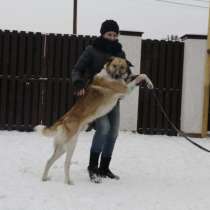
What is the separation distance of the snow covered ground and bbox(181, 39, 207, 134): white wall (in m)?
1.78

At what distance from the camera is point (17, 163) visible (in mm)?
7617

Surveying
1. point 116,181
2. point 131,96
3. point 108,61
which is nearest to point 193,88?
point 131,96

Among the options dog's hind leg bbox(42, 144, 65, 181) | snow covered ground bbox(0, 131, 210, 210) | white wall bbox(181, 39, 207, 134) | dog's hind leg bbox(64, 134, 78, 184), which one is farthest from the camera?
white wall bbox(181, 39, 207, 134)

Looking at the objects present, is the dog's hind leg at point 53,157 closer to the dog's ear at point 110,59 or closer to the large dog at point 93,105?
the large dog at point 93,105

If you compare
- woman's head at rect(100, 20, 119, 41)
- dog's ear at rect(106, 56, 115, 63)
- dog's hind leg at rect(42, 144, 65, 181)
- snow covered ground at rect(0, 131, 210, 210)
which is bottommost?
snow covered ground at rect(0, 131, 210, 210)

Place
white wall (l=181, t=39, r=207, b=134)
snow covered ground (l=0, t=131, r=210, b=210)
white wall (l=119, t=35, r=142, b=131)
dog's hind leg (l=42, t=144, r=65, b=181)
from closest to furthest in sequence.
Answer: snow covered ground (l=0, t=131, r=210, b=210), dog's hind leg (l=42, t=144, r=65, b=181), white wall (l=119, t=35, r=142, b=131), white wall (l=181, t=39, r=207, b=134)

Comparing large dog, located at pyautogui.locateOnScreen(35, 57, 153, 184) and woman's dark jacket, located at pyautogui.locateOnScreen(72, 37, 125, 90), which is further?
woman's dark jacket, located at pyautogui.locateOnScreen(72, 37, 125, 90)

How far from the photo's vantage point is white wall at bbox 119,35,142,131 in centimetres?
1164

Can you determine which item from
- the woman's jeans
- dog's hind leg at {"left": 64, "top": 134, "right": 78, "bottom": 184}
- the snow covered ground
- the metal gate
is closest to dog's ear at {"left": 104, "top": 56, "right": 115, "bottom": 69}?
the woman's jeans

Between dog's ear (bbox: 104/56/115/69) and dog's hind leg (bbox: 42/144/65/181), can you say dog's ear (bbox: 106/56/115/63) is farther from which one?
dog's hind leg (bbox: 42/144/65/181)

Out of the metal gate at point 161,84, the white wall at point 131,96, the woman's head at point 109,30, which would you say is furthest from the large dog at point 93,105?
the metal gate at point 161,84

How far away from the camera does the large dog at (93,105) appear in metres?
6.48

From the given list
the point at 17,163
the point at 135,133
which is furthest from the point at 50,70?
the point at 17,163

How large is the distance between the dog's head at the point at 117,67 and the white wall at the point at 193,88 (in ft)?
17.8
